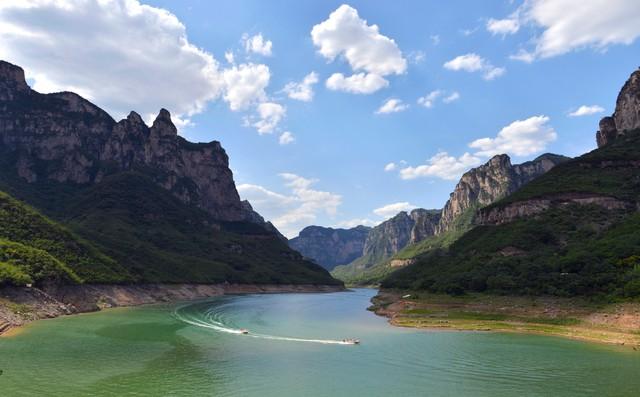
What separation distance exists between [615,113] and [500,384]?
674 ft

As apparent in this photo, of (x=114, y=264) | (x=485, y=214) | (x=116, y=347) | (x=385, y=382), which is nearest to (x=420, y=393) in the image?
(x=385, y=382)

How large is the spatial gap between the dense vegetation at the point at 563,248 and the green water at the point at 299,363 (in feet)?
72.7

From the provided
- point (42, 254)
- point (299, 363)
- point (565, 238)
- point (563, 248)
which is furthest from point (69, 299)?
point (565, 238)

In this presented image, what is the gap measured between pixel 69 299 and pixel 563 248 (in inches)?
4712

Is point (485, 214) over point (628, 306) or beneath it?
over

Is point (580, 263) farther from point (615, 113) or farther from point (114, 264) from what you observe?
point (615, 113)

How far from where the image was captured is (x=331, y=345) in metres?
64.8

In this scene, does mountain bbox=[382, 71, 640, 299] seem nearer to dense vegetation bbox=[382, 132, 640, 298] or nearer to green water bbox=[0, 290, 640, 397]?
dense vegetation bbox=[382, 132, 640, 298]

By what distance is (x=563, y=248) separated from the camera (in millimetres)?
104562

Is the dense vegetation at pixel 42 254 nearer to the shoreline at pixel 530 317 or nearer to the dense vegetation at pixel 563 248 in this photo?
the shoreline at pixel 530 317

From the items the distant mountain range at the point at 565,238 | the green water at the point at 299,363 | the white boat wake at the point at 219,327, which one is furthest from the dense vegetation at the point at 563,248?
the white boat wake at the point at 219,327

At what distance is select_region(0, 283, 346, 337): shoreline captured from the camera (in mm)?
79012

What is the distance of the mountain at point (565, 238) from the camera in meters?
85.0

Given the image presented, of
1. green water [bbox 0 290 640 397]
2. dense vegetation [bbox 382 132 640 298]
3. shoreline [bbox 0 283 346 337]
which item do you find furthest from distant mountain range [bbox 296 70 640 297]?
shoreline [bbox 0 283 346 337]
